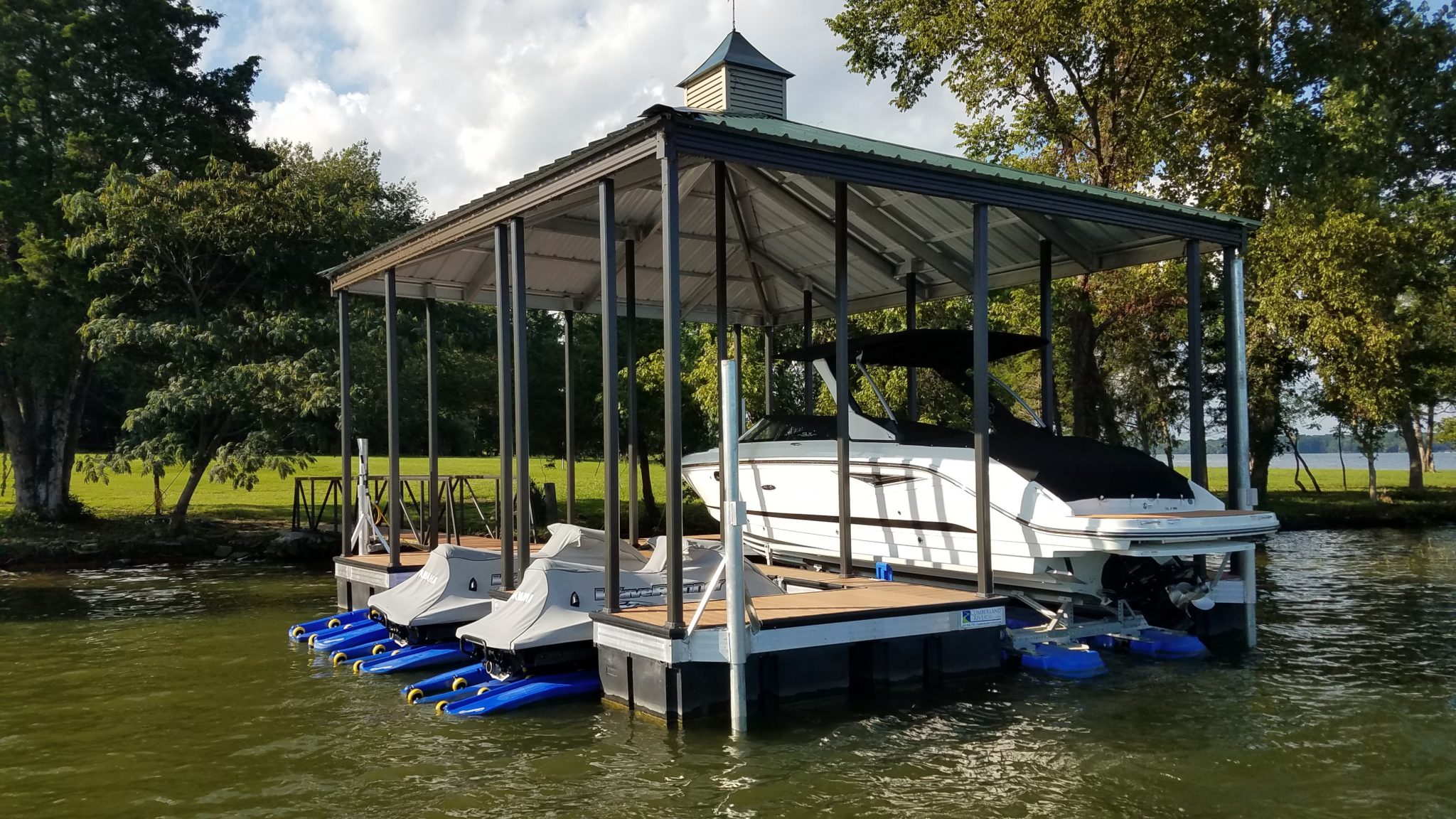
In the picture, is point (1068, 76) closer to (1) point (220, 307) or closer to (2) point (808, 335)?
(2) point (808, 335)

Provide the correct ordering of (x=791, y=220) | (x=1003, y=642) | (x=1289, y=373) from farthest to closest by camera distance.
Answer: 1. (x=1289, y=373)
2. (x=791, y=220)
3. (x=1003, y=642)

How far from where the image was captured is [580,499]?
32.0 metres

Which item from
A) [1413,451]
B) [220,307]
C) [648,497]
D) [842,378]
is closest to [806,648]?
[842,378]

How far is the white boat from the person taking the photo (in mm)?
8703

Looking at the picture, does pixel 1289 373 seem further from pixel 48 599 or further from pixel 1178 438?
pixel 48 599

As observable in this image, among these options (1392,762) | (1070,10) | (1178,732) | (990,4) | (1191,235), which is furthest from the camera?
(990,4)

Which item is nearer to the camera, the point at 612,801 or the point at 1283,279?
the point at 612,801

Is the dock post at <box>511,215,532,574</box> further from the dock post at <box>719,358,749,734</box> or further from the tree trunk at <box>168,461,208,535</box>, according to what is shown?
the tree trunk at <box>168,461,208,535</box>

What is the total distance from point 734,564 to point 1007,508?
10.5 feet

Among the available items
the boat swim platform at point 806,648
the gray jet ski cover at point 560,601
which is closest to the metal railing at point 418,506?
the gray jet ski cover at point 560,601

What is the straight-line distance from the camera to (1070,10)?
16688 millimetres

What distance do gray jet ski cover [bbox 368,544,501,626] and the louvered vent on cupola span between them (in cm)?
619

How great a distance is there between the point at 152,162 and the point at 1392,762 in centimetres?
2348

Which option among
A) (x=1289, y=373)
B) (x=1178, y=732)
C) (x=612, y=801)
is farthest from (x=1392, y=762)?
(x=1289, y=373)
